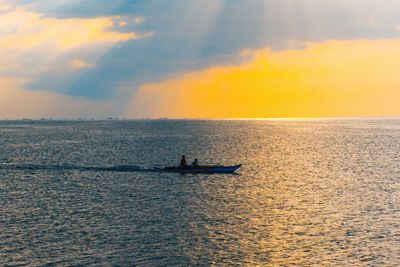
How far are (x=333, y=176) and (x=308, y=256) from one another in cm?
5279

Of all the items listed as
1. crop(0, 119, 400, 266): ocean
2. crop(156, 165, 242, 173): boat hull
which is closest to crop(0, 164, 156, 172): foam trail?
crop(0, 119, 400, 266): ocean

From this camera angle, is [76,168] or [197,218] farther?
[76,168]

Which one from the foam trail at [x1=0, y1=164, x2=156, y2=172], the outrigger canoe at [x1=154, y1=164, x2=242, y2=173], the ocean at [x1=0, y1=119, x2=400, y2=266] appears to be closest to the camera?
the ocean at [x1=0, y1=119, x2=400, y2=266]

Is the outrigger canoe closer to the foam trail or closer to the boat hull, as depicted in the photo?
the boat hull

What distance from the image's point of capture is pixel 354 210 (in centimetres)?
5706

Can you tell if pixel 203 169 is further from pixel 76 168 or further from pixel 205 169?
pixel 76 168

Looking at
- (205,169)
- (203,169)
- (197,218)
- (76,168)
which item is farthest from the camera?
(76,168)

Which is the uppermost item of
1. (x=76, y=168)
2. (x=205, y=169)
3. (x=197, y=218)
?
(x=205, y=169)

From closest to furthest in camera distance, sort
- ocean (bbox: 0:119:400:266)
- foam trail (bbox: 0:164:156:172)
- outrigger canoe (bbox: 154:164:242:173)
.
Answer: ocean (bbox: 0:119:400:266)
outrigger canoe (bbox: 154:164:242:173)
foam trail (bbox: 0:164:156:172)

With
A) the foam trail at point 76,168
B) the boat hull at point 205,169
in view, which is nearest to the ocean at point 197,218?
the foam trail at point 76,168

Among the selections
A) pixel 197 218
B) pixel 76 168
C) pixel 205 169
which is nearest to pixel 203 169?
pixel 205 169

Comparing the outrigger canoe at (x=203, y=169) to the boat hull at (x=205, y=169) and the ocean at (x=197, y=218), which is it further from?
the ocean at (x=197, y=218)

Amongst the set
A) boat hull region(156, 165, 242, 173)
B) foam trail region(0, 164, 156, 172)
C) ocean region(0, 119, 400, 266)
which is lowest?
ocean region(0, 119, 400, 266)

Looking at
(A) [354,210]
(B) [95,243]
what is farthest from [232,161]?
(B) [95,243]
